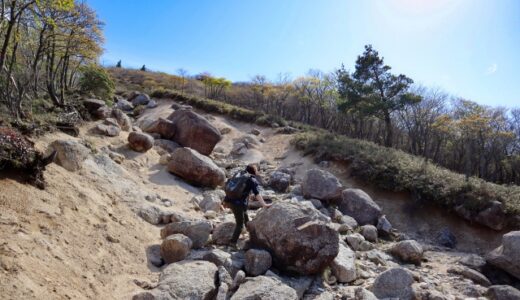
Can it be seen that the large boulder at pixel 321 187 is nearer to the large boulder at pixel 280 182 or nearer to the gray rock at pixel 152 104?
the large boulder at pixel 280 182

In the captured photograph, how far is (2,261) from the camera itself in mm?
3635

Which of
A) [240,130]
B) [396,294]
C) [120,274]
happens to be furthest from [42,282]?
[240,130]

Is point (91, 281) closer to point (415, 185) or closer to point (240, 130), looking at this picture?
point (415, 185)

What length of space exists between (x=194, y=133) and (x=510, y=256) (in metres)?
10.4

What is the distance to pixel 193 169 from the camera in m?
10.3

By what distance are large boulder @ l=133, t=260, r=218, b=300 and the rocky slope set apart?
0.02 meters

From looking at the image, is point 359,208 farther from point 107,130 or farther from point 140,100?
point 140,100

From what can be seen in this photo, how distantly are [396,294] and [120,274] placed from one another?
4513mm

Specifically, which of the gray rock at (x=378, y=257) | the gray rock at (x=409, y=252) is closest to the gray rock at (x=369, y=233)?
the gray rock at (x=409, y=252)

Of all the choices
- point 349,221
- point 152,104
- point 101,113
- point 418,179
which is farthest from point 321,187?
point 152,104

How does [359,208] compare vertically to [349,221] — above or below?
above

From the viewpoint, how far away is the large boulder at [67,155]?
22.9 ft

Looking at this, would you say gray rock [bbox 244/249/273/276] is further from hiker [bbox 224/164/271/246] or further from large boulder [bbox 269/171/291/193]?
large boulder [bbox 269/171/291/193]

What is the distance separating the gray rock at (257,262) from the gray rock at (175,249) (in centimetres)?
106
